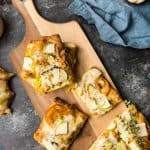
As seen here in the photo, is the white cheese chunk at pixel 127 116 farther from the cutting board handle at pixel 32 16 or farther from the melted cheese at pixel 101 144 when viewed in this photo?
the cutting board handle at pixel 32 16

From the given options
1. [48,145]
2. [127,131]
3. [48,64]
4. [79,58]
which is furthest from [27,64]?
[127,131]

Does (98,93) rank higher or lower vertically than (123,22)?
lower

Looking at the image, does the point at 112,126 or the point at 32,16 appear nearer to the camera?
the point at 112,126

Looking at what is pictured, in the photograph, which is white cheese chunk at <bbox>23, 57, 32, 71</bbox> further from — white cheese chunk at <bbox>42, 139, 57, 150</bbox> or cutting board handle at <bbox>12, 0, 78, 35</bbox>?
white cheese chunk at <bbox>42, 139, 57, 150</bbox>

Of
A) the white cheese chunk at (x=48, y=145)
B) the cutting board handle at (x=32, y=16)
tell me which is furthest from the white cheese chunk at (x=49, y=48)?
the white cheese chunk at (x=48, y=145)

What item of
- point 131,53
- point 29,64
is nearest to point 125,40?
point 131,53

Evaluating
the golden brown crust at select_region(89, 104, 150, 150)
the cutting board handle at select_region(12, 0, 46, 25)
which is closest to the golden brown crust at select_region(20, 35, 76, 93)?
the cutting board handle at select_region(12, 0, 46, 25)

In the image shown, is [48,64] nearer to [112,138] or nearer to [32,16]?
[32,16]

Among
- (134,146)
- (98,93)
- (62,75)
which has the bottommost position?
(134,146)
